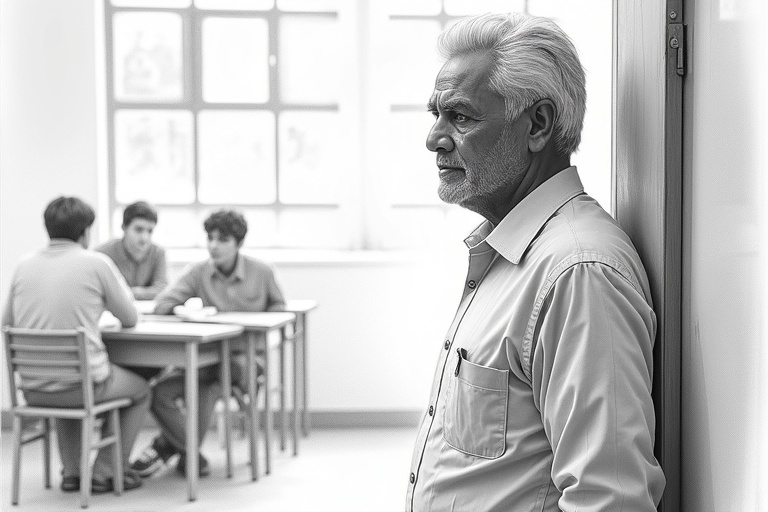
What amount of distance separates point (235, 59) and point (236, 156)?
2.30 ft

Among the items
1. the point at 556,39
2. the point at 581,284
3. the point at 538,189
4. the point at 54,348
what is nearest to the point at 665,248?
the point at 581,284

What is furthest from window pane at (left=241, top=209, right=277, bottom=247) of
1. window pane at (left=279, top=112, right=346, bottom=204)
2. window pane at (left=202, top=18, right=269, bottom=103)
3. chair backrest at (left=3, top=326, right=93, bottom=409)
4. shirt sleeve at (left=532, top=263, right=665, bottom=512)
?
shirt sleeve at (left=532, top=263, right=665, bottom=512)

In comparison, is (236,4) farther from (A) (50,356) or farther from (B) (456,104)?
(B) (456,104)

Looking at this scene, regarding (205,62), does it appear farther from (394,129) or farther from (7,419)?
(7,419)

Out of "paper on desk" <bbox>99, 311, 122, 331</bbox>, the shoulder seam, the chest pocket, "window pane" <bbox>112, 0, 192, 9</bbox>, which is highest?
"window pane" <bbox>112, 0, 192, 9</bbox>

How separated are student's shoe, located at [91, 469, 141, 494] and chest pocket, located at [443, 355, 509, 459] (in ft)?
12.0

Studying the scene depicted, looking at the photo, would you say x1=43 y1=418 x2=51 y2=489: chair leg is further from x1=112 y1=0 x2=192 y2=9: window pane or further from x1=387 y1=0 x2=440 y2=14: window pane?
x1=387 y1=0 x2=440 y2=14: window pane

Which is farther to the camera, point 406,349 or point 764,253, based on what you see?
point 406,349

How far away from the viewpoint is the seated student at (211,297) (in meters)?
4.90

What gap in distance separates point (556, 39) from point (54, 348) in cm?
337

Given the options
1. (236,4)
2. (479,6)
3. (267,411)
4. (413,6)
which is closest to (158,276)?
(267,411)

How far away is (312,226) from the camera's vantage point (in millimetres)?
6707

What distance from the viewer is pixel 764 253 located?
0.88 metres

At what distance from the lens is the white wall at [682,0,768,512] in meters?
0.90
